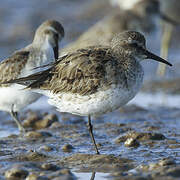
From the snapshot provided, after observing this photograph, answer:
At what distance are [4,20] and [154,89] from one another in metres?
6.85

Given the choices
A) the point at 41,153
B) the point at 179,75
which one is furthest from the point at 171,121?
the point at 179,75

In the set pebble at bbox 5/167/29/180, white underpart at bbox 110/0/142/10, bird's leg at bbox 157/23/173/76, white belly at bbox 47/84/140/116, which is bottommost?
pebble at bbox 5/167/29/180

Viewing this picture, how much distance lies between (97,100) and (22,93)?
1.88m

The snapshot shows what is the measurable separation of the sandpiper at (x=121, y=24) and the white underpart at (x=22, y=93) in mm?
2916

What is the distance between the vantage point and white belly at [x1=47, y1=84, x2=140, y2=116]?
20.4 ft

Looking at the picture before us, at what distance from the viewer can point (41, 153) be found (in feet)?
21.4

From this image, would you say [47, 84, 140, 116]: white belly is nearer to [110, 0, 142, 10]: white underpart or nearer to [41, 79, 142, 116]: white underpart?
[41, 79, 142, 116]: white underpart

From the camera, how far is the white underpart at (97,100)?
6.23 meters

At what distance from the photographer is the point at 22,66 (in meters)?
7.86

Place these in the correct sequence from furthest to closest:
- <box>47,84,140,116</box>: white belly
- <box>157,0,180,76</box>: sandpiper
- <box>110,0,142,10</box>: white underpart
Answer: <box>110,0,142,10</box>: white underpart → <box>157,0,180,76</box>: sandpiper → <box>47,84,140,116</box>: white belly

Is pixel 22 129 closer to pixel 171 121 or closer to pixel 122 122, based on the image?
pixel 122 122

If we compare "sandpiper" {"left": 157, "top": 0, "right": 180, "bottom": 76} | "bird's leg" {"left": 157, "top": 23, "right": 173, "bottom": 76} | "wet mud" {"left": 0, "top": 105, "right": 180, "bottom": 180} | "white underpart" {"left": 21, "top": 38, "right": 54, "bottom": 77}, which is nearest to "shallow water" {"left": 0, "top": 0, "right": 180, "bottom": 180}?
"wet mud" {"left": 0, "top": 105, "right": 180, "bottom": 180}

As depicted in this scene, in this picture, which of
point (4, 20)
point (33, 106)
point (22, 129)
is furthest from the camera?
point (4, 20)

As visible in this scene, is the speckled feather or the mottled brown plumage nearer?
the speckled feather
